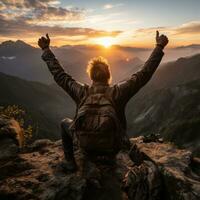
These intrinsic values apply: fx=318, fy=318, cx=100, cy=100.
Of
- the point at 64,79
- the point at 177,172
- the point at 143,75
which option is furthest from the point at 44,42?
the point at 177,172

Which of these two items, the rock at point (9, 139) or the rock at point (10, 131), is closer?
the rock at point (9, 139)

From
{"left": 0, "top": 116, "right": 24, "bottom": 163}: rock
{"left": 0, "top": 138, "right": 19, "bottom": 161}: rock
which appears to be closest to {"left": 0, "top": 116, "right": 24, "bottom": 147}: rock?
{"left": 0, "top": 116, "right": 24, "bottom": 163}: rock

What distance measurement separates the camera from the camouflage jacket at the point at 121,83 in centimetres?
803

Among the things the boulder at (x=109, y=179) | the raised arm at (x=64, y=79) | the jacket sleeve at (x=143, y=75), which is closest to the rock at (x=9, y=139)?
the boulder at (x=109, y=179)

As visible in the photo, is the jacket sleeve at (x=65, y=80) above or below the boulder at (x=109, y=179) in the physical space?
above

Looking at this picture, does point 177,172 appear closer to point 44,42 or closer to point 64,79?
point 64,79

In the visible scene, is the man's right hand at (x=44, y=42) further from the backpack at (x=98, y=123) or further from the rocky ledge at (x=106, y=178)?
the rocky ledge at (x=106, y=178)

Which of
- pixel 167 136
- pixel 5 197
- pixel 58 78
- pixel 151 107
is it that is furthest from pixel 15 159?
pixel 151 107

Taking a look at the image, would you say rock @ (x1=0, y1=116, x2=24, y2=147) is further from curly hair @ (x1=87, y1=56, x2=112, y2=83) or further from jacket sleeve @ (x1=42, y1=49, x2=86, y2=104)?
curly hair @ (x1=87, y1=56, x2=112, y2=83)

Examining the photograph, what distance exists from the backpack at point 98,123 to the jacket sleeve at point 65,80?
0.86 feet

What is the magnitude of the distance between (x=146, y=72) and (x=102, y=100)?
1348 millimetres

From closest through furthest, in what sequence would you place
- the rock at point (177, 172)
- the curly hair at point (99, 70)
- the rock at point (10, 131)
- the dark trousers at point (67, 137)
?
Answer: the rock at point (177, 172) < the curly hair at point (99, 70) < the dark trousers at point (67, 137) < the rock at point (10, 131)

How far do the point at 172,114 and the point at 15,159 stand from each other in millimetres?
158859

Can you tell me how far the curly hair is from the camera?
852 cm
